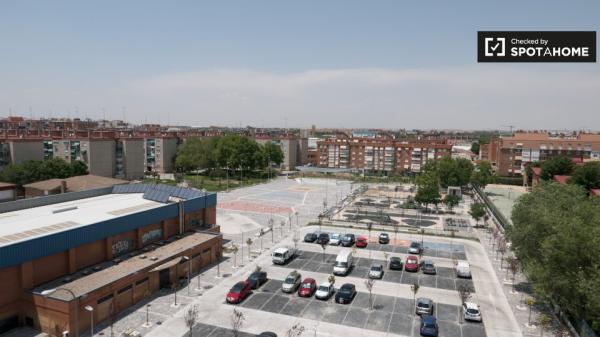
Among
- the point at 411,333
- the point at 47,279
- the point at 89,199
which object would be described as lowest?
the point at 411,333

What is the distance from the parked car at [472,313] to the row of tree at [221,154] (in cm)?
6269

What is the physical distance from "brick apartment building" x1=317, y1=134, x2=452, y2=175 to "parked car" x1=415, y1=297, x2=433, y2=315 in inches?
2597

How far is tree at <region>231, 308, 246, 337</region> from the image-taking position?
18000 mm

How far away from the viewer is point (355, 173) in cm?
8731

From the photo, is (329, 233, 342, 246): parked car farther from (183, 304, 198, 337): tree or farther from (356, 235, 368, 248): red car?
(183, 304, 198, 337): tree

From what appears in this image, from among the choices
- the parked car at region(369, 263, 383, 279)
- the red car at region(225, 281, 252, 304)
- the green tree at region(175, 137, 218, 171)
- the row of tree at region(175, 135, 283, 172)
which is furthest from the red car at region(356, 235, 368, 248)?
the green tree at region(175, 137, 218, 171)

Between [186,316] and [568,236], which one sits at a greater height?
[568,236]

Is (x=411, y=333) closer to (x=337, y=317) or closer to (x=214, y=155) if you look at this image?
(x=337, y=317)

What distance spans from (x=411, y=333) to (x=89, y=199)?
76.7 ft

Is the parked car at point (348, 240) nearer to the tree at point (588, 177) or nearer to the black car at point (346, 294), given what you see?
the black car at point (346, 294)

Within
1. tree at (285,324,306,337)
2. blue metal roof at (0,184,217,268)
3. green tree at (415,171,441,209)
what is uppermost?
blue metal roof at (0,184,217,268)

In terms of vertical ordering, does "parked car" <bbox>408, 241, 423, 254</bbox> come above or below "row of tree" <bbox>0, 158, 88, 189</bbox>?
below

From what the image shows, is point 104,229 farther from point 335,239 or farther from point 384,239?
point 384,239

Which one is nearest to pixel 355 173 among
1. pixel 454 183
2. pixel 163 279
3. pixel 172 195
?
pixel 454 183
